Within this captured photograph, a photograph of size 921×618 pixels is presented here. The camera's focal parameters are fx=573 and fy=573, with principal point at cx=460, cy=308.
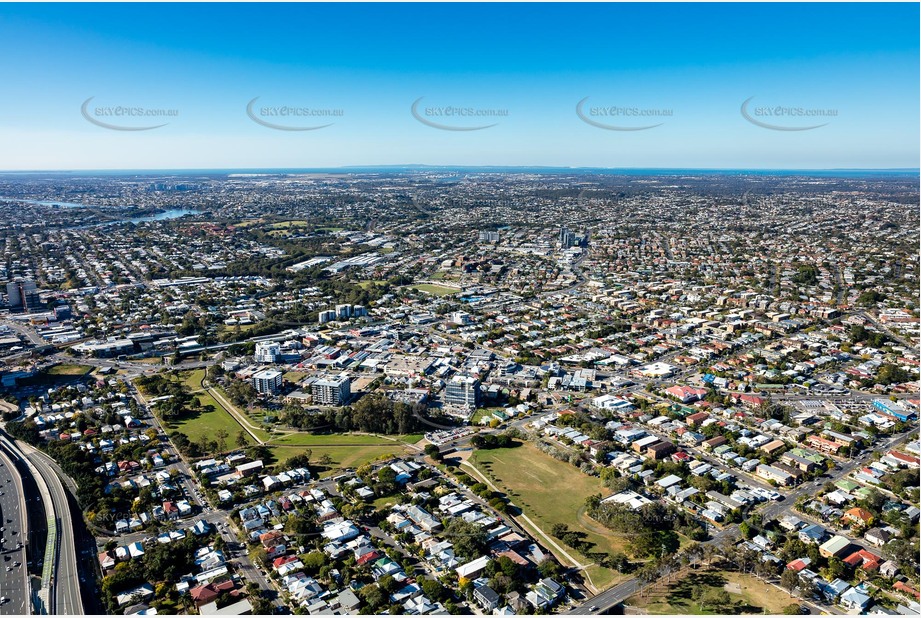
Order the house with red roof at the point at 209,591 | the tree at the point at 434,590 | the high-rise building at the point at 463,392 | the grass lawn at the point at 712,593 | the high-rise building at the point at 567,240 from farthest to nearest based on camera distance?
1. the high-rise building at the point at 567,240
2. the high-rise building at the point at 463,392
3. the tree at the point at 434,590
4. the house with red roof at the point at 209,591
5. the grass lawn at the point at 712,593

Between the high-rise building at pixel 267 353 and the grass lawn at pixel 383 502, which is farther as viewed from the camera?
the high-rise building at pixel 267 353

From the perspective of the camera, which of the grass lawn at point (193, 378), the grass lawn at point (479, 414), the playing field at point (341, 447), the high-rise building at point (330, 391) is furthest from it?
the grass lawn at point (193, 378)

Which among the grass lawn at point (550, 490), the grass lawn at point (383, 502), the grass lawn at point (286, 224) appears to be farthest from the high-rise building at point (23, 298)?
the grass lawn at point (286, 224)

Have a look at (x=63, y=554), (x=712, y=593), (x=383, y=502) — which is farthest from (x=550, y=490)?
(x=63, y=554)

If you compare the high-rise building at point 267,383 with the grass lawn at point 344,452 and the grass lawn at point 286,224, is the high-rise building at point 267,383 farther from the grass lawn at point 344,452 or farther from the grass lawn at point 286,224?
the grass lawn at point 286,224

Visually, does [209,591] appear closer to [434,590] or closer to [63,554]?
[63,554]
